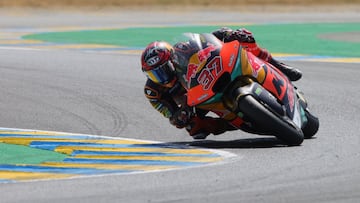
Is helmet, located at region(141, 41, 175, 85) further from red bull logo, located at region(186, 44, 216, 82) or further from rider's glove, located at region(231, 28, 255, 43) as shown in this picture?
rider's glove, located at region(231, 28, 255, 43)

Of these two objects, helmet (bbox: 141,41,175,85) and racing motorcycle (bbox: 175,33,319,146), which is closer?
racing motorcycle (bbox: 175,33,319,146)

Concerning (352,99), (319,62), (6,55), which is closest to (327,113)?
(352,99)

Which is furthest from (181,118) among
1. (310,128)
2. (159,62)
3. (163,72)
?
(310,128)

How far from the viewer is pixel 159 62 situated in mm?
8422

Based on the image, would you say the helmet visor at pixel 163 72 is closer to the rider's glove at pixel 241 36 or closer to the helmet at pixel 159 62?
the helmet at pixel 159 62

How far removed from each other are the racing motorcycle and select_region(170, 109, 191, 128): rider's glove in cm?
11

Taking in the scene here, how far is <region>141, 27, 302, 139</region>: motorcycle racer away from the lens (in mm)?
8445

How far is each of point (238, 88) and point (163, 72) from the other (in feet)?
2.71

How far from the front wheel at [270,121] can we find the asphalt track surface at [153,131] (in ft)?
0.40

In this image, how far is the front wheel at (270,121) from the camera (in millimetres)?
7828

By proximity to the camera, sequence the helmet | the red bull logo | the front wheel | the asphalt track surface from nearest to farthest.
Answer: the asphalt track surface → the front wheel → the red bull logo → the helmet

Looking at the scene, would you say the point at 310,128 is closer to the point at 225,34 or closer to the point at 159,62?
the point at 225,34

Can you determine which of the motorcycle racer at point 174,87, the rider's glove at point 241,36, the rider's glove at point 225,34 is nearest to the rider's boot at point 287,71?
the motorcycle racer at point 174,87

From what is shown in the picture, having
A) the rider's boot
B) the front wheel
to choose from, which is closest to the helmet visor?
the front wheel
